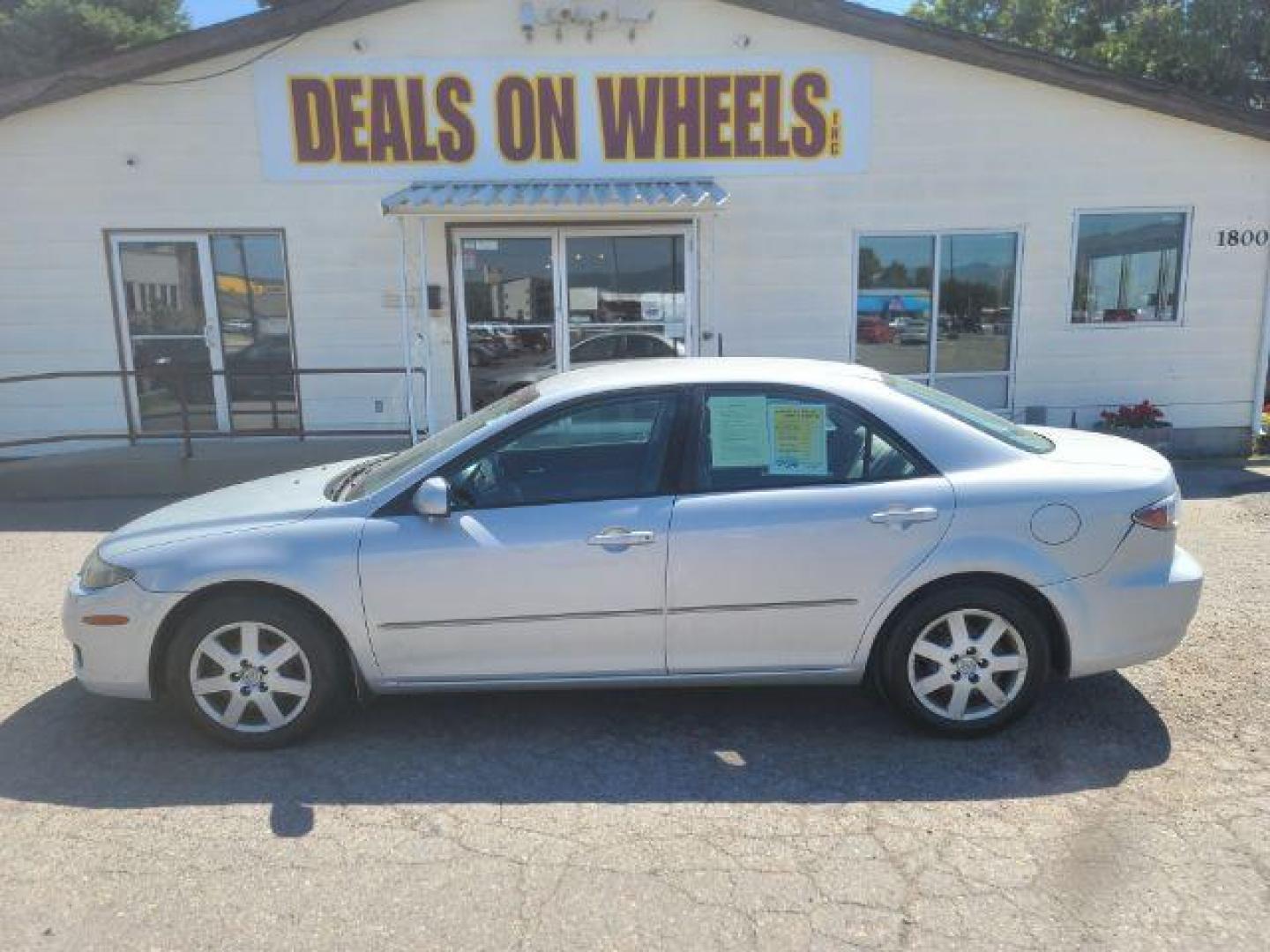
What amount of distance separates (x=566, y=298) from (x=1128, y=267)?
19.6 ft

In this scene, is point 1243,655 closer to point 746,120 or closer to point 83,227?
point 746,120

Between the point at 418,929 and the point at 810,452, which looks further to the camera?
the point at 810,452

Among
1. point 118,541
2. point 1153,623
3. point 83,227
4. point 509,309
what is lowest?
point 1153,623

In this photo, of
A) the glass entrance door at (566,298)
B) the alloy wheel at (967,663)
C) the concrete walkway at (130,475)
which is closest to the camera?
the alloy wheel at (967,663)

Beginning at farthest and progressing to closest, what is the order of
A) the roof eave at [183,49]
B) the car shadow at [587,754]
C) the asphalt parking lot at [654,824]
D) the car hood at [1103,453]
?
the roof eave at [183,49] < the car hood at [1103,453] < the car shadow at [587,754] < the asphalt parking lot at [654,824]

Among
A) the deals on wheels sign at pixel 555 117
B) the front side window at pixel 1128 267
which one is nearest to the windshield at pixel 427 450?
the deals on wheels sign at pixel 555 117

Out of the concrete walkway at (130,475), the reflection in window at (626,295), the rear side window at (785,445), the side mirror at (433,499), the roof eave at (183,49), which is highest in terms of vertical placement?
the roof eave at (183,49)

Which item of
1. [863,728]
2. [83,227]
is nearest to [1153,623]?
[863,728]

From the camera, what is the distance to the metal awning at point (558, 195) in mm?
8531

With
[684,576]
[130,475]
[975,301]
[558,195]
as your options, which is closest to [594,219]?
[558,195]

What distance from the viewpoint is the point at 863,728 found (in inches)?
149

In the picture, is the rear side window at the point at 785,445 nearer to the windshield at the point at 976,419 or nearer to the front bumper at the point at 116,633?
the windshield at the point at 976,419

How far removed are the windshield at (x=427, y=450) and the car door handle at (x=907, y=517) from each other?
58.2 inches

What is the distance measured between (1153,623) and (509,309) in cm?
739
